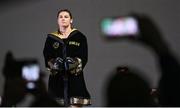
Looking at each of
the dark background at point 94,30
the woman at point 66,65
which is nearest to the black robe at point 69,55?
the woman at point 66,65

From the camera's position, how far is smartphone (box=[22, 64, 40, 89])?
2332 mm

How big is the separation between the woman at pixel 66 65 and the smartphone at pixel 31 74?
293 millimetres

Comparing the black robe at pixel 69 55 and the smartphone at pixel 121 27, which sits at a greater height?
the smartphone at pixel 121 27

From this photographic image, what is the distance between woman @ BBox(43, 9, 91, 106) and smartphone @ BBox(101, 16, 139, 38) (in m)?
0.37

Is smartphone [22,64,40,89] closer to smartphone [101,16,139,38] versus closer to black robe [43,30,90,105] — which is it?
black robe [43,30,90,105]

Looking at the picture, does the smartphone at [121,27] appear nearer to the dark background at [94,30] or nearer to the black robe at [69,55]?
the dark background at [94,30]

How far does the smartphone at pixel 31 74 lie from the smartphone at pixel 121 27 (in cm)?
55

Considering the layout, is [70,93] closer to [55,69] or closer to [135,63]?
[55,69]

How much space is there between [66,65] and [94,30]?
0.55 m

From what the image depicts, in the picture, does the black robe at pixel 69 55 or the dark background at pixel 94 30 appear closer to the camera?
the black robe at pixel 69 55

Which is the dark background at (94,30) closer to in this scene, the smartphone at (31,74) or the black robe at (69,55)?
the smartphone at (31,74)

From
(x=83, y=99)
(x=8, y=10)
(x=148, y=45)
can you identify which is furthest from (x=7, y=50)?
(x=148, y=45)

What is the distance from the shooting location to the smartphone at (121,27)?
7.72ft

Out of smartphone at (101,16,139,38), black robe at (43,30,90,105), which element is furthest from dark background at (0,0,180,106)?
black robe at (43,30,90,105)
